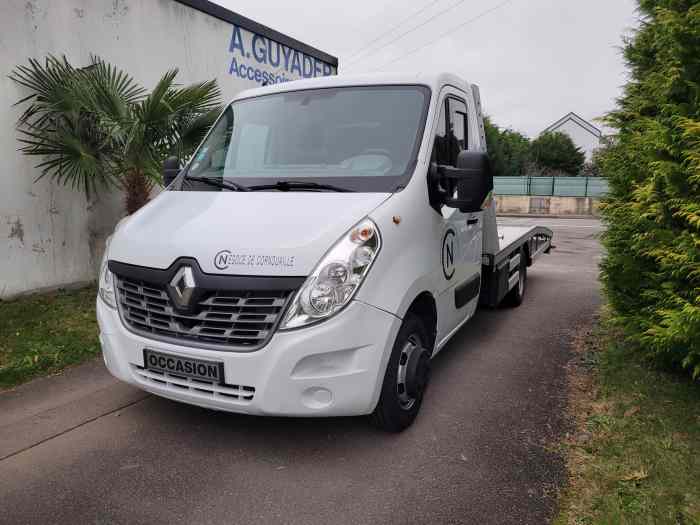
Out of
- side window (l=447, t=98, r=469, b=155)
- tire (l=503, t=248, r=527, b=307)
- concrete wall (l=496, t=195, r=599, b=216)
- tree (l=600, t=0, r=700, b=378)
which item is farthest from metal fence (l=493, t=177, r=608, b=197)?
side window (l=447, t=98, r=469, b=155)

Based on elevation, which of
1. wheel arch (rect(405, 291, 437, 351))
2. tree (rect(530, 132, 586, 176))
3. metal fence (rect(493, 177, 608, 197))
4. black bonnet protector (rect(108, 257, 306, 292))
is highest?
tree (rect(530, 132, 586, 176))

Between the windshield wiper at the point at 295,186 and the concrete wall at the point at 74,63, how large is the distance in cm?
397

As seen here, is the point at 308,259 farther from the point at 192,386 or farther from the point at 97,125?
the point at 97,125

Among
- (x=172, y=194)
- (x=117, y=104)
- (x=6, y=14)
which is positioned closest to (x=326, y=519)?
(x=172, y=194)

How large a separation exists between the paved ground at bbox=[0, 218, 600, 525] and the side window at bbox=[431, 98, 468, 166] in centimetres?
168

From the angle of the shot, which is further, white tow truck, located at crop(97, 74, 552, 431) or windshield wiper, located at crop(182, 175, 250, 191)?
windshield wiper, located at crop(182, 175, 250, 191)

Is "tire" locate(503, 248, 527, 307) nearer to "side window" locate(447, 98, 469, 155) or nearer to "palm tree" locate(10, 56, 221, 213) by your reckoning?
"side window" locate(447, 98, 469, 155)

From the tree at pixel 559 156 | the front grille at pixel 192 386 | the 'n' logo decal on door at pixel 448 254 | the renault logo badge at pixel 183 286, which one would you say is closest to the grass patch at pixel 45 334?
the front grille at pixel 192 386

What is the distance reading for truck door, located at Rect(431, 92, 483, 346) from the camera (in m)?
3.60

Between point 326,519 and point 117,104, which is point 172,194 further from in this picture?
point 117,104

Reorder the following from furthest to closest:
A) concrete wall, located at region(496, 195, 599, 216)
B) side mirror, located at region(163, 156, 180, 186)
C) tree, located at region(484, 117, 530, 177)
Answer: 1. tree, located at region(484, 117, 530, 177)
2. concrete wall, located at region(496, 195, 599, 216)
3. side mirror, located at region(163, 156, 180, 186)

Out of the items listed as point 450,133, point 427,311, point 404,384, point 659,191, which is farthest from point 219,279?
point 659,191

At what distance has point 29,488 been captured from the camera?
9.10ft

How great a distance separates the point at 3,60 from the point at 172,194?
11.8 ft
